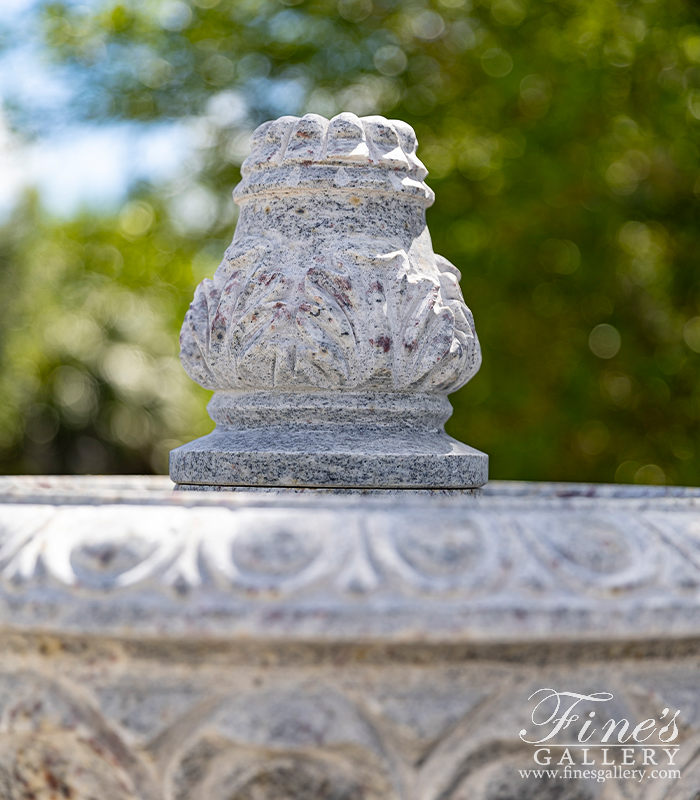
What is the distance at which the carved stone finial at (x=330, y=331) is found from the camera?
6.95 ft

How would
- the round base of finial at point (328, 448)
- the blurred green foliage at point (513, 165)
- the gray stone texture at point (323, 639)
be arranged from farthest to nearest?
the blurred green foliage at point (513, 165), the round base of finial at point (328, 448), the gray stone texture at point (323, 639)

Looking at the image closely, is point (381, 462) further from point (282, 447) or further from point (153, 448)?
point (153, 448)

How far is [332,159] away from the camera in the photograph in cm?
226

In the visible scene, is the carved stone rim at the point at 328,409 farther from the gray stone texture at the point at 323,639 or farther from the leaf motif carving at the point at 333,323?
the gray stone texture at the point at 323,639

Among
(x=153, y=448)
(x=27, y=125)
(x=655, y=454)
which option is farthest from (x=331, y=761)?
(x=153, y=448)

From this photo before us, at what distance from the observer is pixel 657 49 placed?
616cm

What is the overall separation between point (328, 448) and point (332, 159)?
713mm

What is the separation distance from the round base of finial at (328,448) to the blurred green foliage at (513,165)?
417 cm

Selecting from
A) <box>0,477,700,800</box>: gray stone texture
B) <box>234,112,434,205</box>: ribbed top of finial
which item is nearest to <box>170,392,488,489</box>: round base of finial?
<box>234,112,434,205</box>: ribbed top of finial

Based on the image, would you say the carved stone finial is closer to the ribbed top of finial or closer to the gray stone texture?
the ribbed top of finial

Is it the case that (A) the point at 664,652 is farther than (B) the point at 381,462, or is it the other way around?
(B) the point at 381,462

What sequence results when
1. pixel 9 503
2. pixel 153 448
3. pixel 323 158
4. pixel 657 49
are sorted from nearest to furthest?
pixel 9 503 → pixel 323 158 → pixel 657 49 → pixel 153 448

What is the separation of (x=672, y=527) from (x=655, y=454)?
211 inches

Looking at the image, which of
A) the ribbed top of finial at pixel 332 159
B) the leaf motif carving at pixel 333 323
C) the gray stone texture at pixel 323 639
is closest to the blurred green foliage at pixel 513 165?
the ribbed top of finial at pixel 332 159
